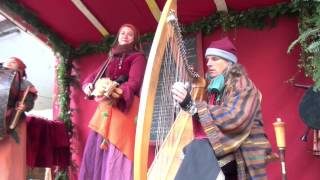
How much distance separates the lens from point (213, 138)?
6.13 ft

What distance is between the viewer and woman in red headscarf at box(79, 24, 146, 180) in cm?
269

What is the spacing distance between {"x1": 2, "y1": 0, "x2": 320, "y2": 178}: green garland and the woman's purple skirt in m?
1.48

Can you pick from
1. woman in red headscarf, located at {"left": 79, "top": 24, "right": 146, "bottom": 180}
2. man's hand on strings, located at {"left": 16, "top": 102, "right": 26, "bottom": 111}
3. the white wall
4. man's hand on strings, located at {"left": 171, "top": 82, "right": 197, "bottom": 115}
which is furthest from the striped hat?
the white wall

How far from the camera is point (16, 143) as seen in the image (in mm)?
3291

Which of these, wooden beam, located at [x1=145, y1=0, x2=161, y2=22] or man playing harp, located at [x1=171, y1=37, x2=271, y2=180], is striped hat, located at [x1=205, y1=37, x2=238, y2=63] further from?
wooden beam, located at [x1=145, y1=0, x2=161, y2=22]

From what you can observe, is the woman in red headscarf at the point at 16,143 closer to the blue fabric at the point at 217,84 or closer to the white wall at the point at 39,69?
the blue fabric at the point at 217,84

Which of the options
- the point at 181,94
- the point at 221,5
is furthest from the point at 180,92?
the point at 221,5

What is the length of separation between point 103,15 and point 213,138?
8.24 ft

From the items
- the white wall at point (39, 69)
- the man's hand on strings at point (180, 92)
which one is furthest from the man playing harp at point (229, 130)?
the white wall at point (39, 69)

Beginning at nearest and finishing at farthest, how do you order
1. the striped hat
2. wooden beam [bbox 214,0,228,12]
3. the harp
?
1. the harp
2. the striped hat
3. wooden beam [bbox 214,0,228,12]

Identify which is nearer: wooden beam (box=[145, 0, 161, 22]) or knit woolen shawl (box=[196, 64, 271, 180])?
knit woolen shawl (box=[196, 64, 271, 180])

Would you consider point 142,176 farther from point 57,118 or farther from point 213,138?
point 57,118

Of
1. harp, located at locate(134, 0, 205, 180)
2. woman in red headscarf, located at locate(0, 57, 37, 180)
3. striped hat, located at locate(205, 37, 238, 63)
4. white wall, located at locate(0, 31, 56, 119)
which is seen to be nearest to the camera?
harp, located at locate(134, 0, 205, 180)

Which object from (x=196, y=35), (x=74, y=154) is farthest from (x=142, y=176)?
(x=74, y=154)
